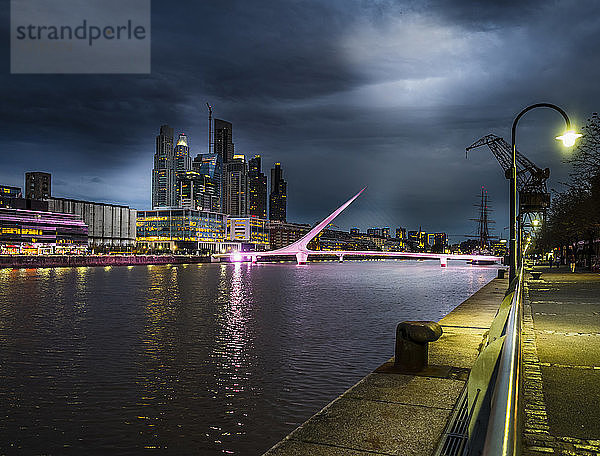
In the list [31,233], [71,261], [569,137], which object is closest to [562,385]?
[569,137]

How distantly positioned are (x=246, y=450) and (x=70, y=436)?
3.18 m

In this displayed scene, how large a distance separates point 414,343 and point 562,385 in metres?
2.23

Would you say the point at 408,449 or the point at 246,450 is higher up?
the point at 408,449

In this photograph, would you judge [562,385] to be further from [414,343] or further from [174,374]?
[174,374]

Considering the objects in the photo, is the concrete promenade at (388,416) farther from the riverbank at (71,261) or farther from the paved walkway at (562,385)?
the riverbank at (71,261)

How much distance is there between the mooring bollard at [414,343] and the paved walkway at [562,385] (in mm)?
1549

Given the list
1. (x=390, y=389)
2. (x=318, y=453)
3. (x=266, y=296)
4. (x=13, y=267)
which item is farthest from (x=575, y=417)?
(x=13, y=267)

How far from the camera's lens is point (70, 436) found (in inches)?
372

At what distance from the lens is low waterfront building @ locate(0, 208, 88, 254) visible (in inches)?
6954

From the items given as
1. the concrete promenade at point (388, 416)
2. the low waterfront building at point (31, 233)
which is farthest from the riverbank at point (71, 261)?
the concrete promenade at point (388, 416)

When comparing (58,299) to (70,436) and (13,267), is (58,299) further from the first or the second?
(13,267)

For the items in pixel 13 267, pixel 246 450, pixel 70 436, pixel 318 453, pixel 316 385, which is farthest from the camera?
pixel 13 267

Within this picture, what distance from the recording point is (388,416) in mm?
6609

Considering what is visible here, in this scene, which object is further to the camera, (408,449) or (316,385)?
(316,385)
